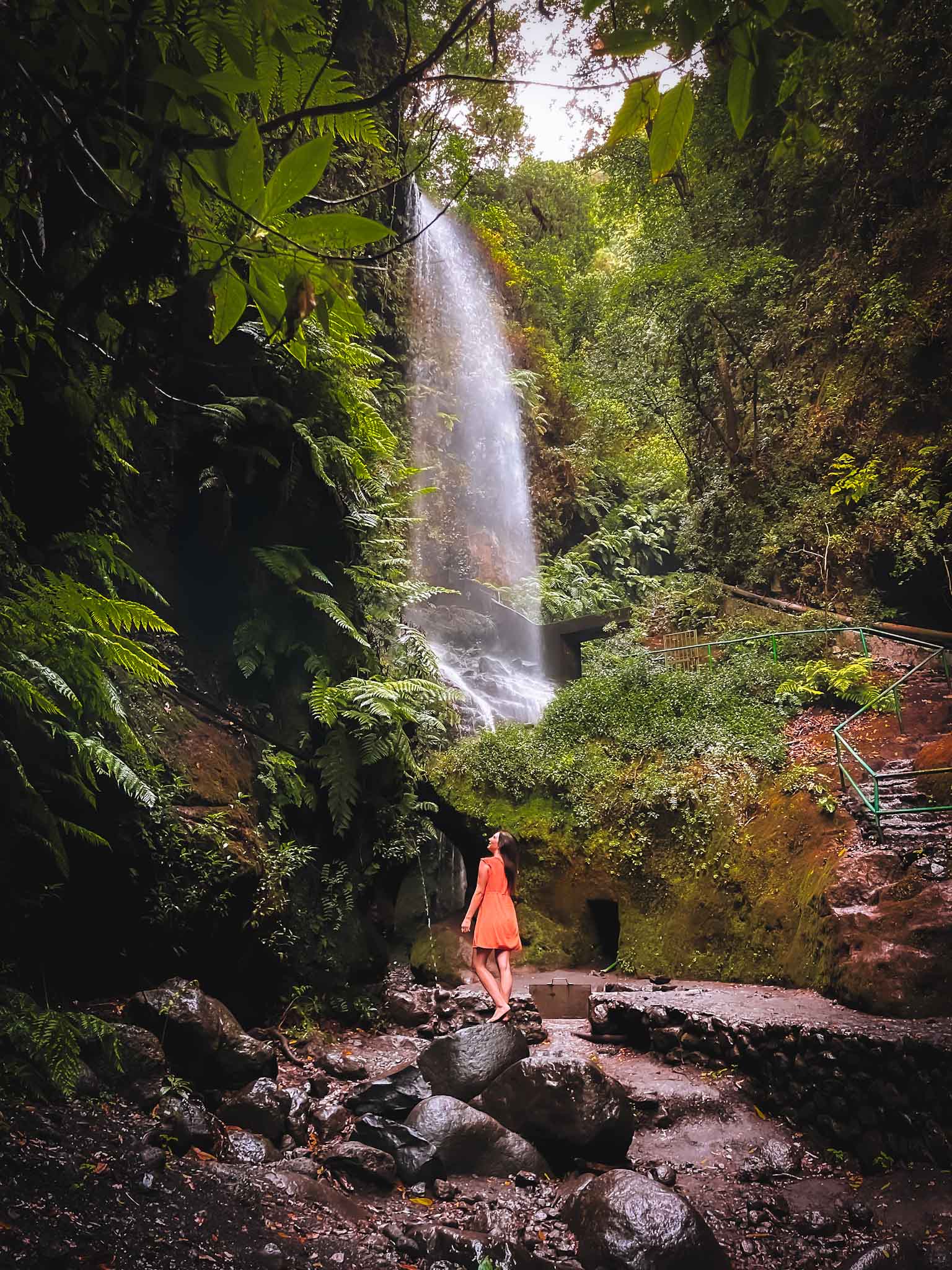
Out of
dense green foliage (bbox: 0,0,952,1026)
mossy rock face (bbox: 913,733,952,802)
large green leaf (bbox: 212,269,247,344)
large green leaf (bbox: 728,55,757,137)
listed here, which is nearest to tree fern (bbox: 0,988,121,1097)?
dense green foliage (bbox: 0,0,952,1026)

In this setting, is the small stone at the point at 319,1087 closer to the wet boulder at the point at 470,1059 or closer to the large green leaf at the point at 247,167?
the wet boulder at the point at 470,1059

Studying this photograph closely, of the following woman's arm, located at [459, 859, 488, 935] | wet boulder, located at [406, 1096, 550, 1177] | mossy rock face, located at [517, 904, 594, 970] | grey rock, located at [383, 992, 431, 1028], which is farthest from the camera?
mossy rock face, located at [517, 904, 594, 970]

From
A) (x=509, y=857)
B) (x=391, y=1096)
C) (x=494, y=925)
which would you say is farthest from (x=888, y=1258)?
(x=509, y=857)

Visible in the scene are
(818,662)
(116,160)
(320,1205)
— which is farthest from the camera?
(818,662)

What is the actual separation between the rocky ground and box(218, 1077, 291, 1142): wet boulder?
0.01 meters

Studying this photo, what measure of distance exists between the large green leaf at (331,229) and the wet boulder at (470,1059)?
5.41 metres

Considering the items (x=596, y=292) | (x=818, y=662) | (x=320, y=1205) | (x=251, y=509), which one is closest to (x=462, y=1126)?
(x=320, y=1205)

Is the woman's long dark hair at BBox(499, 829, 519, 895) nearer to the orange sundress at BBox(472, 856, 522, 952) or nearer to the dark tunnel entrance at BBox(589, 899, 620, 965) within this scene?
the orange sundress at BBox(472, 856, 522, 952)

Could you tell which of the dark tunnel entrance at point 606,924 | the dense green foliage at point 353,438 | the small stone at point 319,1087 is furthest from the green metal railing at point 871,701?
the small stone at point 319,1087

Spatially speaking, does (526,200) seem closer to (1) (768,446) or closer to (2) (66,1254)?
(1) (768,446)

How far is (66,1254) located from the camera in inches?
82.4

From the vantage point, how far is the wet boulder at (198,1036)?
167 inches

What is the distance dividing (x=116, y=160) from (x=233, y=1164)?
4.29 m

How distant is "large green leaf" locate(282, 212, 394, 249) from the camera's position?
1.14m
